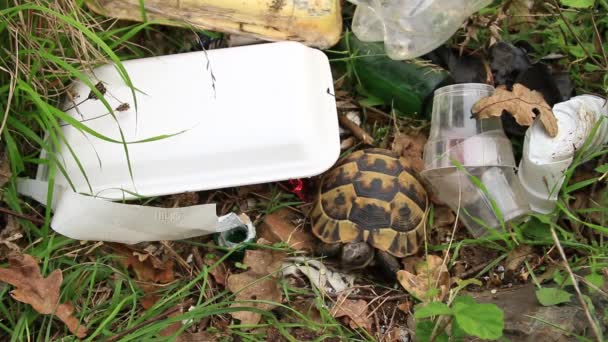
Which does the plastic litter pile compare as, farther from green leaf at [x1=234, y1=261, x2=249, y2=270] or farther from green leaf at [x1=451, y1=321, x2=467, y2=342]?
green leaf at [x1=451, y1=321, x2=467, y2=342]

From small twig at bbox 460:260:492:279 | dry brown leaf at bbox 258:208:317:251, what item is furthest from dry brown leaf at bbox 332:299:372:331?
small twig at bbox 460:260:492:279

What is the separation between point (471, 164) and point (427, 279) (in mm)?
405

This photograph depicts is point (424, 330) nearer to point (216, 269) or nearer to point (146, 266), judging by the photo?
point (216, 269)

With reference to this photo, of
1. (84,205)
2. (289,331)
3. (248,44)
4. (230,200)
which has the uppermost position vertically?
(248,44)

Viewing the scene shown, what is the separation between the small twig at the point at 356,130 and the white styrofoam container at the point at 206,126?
18 centimetres

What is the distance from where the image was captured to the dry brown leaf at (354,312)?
222cm

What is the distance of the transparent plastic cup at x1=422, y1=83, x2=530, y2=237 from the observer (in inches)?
92.4

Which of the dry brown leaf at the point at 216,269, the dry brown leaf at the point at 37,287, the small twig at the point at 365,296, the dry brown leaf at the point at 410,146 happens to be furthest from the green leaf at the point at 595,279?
the dry brown leaf at the point at 37,287

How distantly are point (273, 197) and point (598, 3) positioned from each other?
141cm

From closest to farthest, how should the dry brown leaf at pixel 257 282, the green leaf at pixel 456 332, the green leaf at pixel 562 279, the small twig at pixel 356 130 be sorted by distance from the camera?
the green leaf at pixel 456 332 < the green leaf at pixel 562 279 < the dry brown leaf at pixel 257 282 < the small twig at pixel 356 130

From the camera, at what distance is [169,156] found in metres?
2.27

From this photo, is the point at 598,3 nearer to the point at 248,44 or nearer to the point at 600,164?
the point at 600,164

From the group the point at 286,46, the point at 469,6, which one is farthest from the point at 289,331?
the point at 469,6

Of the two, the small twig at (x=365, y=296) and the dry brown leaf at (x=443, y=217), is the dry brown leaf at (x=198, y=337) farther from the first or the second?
the dry brown leaf at (x=443, y=217)
